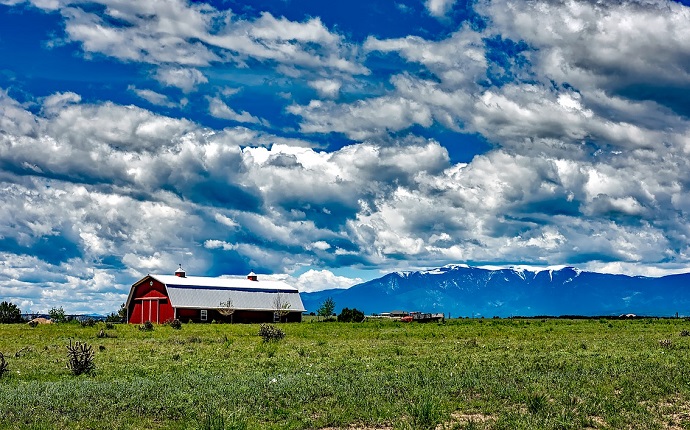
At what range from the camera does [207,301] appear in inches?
4139

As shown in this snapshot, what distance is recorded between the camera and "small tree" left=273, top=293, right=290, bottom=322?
368ft

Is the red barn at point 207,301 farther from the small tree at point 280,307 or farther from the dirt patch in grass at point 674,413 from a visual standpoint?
the dirt patch in grass at point 674,413

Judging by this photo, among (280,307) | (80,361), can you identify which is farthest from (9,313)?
(80,361)

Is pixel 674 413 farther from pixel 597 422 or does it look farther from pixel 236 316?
pixel 236 316

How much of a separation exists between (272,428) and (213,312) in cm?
9015

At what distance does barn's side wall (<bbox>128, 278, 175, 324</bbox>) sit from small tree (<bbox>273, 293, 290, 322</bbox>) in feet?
59.6

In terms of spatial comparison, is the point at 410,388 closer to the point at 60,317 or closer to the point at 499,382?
the point at 499,382

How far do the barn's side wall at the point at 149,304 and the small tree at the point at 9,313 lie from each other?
50.0 feet

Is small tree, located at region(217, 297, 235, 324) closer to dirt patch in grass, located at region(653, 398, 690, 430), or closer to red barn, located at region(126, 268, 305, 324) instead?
red barn, located at region(126, 268, 305, 324)

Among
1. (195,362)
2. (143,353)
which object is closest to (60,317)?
(143,353)

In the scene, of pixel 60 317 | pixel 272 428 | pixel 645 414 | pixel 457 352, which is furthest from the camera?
pixel 60 317

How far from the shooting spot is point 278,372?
27797 mm

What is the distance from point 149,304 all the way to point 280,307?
785 inches

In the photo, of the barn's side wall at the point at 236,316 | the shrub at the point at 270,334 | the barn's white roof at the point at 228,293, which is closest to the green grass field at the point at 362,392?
the shrub at the point at 270,334
